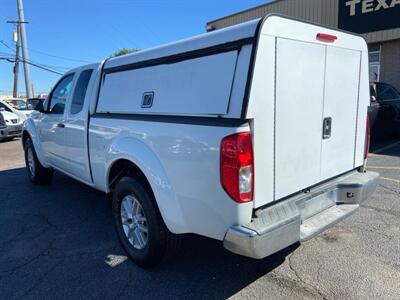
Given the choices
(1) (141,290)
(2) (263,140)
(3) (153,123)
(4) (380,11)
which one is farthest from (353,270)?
(4) (380,11)

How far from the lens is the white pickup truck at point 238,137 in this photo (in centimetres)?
250

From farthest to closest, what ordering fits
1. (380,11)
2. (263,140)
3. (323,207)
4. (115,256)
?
1. (380,11)
2. (115,256)
3. (323,207)
4. (263,140)

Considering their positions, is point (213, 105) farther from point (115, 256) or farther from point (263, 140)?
point (115, 256)

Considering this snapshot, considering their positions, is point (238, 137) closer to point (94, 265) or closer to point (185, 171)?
point (185, 171)

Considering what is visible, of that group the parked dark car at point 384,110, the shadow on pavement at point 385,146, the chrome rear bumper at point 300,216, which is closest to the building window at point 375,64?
the parked dark car at point 384,110

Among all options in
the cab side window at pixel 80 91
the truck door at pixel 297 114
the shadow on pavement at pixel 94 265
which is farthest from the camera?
the cab side window at pixel 80 91

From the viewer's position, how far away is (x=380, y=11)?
12852mm

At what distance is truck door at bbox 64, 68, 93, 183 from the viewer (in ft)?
14.5

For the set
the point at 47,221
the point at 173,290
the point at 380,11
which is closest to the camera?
the point at 173,290

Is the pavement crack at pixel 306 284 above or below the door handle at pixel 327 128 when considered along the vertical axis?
below

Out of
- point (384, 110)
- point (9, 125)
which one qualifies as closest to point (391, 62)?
point (384, 110)

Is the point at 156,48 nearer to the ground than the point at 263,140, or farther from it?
farther from it

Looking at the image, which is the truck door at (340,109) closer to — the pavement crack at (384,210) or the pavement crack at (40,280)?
the pavement crack at (384,210)

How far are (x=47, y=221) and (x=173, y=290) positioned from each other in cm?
253
